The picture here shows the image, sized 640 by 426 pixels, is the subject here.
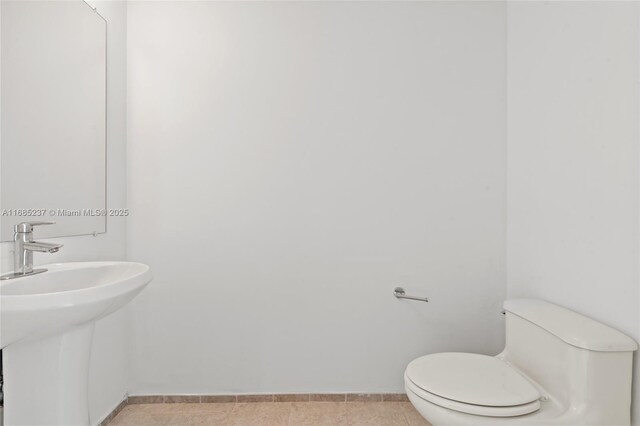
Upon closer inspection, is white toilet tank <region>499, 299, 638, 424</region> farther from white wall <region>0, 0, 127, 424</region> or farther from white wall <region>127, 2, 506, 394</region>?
white wall <region>0, 0, 127, 424</region>

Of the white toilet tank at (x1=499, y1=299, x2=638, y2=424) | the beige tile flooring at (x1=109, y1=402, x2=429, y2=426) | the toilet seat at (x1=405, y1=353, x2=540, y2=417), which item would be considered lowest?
the beige tile flooring at (x1=109, y1=402, x2=429, y2=426)

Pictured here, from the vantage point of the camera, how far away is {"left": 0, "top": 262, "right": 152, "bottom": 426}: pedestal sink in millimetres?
938

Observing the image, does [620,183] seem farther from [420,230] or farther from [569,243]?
[420,230]

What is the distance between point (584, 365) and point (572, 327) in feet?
0.43

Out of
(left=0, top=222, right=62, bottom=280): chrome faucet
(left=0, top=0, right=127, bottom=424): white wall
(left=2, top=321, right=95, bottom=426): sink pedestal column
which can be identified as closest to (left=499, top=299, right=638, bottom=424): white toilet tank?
(left=2, top=321, right=95, bottom=426): sink pedestal column

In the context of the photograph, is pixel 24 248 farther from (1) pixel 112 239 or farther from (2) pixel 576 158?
(2) pixel 576 158

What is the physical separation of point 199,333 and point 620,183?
188cm

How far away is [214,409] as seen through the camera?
1.85m

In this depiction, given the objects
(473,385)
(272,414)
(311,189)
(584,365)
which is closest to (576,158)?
(584,365)

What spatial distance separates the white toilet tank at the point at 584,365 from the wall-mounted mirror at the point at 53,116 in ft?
6.12

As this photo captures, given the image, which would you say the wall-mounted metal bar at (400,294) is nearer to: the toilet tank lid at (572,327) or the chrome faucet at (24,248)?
the toilet tank lid at (572,327)

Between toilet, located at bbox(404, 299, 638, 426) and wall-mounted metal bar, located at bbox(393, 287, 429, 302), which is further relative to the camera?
wall-mounted metal bar, located at bbox(393, 287, 429, 302)

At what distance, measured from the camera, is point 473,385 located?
1266 mm

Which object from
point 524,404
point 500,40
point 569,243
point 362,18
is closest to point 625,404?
point 524,404
